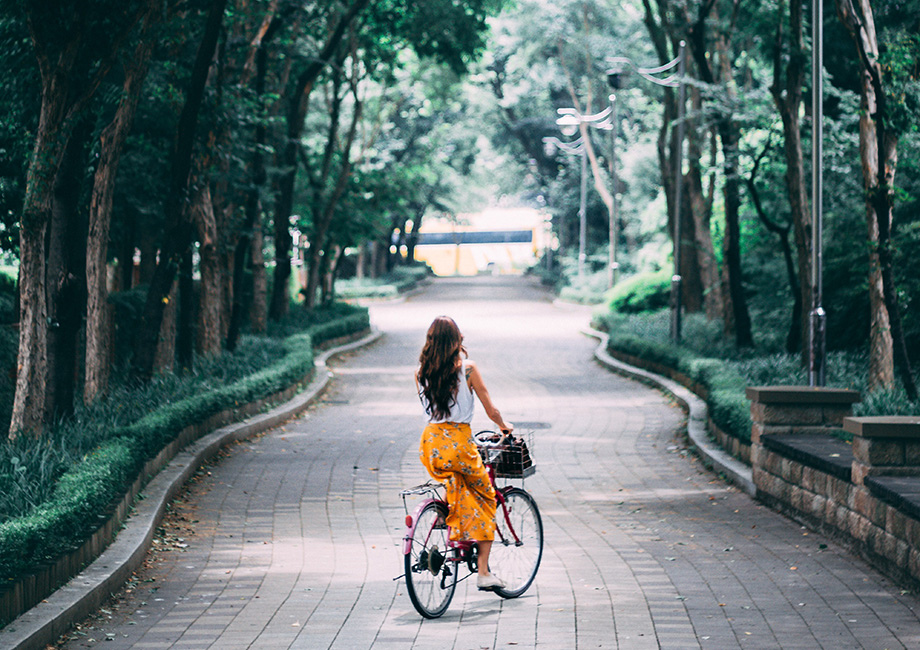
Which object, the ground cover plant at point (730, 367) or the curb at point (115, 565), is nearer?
the curb at point (115, 565)

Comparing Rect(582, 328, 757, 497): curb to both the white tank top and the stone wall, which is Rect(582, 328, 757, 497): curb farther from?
the white tank top

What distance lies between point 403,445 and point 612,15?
33.7m

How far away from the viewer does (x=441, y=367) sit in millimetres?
6781

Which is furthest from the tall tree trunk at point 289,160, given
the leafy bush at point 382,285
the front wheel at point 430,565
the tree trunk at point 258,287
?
the leafy bush at point 382,285

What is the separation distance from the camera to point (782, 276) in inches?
955

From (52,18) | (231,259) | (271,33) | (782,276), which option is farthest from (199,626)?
(782,276)

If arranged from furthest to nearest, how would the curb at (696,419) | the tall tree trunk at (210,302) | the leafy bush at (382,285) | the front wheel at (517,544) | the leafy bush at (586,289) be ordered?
the leafy bush at (382,285), the leafy bush at (586,289), the tall tree trunk at (210,302), the curb at (696,419), the front wheel at (517,544)

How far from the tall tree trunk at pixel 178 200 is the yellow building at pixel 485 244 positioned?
78086 mm

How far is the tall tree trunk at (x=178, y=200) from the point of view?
13.8m

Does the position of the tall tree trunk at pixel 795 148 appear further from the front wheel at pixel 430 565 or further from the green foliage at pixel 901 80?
the front wheel at pixel 430 565

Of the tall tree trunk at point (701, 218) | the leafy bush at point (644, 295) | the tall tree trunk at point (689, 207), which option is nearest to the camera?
the tall tree trunk at point (689, 207)

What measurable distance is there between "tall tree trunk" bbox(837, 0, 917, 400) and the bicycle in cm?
748

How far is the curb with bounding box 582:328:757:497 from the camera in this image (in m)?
11.7

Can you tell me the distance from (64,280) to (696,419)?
325 inches
